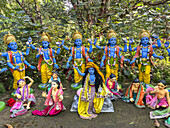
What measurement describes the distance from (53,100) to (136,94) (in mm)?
2295

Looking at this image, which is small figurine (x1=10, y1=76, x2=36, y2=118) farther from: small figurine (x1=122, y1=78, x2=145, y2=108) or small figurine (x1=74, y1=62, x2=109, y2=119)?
small figurine (x1=122, y1=78, x2=145, y2=108)

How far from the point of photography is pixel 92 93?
337 cm

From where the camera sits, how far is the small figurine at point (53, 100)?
10.6 feet

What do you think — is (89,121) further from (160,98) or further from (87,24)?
(87,24)

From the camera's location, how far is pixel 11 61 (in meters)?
4.15

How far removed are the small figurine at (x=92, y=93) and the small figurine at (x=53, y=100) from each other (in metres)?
0.51

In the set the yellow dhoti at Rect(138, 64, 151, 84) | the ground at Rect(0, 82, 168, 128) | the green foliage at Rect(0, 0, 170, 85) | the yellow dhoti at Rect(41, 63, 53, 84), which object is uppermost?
the green foliage at Rect(0, 0, 170, 85)

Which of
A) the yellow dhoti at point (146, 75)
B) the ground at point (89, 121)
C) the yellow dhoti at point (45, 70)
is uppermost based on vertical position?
the yellow dhoti at point (45, 70)

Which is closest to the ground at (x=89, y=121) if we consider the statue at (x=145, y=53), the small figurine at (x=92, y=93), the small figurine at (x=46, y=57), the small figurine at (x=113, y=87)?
the small figurine at (x=92, y=93)

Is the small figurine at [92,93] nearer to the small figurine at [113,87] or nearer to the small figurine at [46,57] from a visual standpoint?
the small figurine at [113,87]

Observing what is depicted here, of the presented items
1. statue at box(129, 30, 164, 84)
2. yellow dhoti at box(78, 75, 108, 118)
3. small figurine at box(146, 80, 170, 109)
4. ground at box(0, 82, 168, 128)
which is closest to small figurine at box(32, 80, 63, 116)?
ground at box(0, 82, 168, 128)

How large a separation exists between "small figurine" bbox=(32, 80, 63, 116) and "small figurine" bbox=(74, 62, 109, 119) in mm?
510

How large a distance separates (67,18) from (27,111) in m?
3.74

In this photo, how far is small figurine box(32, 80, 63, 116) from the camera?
3.24 m
